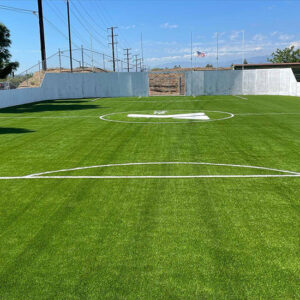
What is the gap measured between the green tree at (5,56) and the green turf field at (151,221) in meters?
29.3

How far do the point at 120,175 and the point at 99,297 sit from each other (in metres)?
4.46

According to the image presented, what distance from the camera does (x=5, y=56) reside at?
1467 inches

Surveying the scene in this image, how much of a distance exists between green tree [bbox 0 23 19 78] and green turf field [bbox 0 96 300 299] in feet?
96.2

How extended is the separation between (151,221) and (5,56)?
119 ft

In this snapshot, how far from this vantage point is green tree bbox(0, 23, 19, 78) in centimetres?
3666

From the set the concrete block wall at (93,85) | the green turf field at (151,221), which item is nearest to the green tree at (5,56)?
the concrete block wall at (93,85)

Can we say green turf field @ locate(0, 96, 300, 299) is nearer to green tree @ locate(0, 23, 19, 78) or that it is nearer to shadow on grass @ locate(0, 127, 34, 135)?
shadow on grass @ locate(0, 127, 34, 135)

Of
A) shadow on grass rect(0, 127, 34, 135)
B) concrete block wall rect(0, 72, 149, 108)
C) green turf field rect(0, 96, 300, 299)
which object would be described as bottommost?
green turf field rect(0, 96, 300, 299)

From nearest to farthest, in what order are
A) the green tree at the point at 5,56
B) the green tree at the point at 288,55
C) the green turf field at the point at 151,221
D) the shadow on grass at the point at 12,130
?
the green turf field at the point at 151,221, the shadow on grass at the point at 12,130, the green tree at the point at 5,56, the green tree at the point at 288,55

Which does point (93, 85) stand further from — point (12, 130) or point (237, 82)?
point (12, 130)

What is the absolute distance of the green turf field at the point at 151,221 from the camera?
154 inches

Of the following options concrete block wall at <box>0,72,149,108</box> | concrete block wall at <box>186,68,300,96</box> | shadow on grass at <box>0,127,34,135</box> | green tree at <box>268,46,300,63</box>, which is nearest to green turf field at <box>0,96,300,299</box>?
shadow on grass at <box>0,127,34,135</box>

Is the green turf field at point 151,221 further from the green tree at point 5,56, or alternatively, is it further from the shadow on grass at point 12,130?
the green tree at point 5,56

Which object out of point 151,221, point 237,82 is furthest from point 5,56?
point 151,221
